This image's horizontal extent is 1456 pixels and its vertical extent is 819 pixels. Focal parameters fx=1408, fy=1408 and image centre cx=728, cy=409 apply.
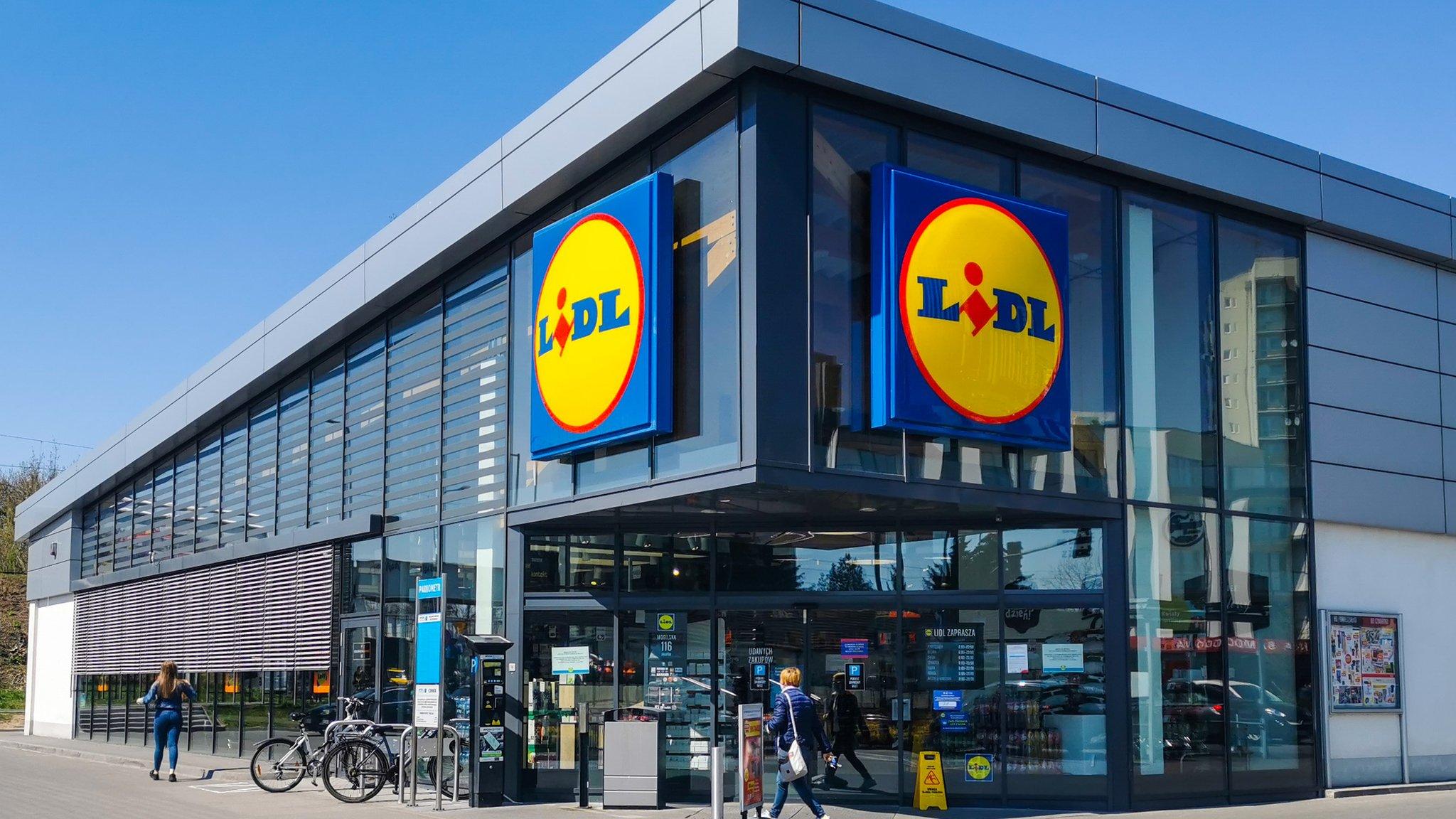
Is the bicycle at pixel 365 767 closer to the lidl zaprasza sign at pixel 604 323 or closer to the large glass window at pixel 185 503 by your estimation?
the lidl zaprasza sign at pixel 604 323

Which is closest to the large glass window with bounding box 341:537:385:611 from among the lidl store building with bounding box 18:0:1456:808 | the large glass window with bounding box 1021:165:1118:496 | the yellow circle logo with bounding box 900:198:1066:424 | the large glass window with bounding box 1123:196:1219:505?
the lidl store building with bounding box 18:0:1456:808

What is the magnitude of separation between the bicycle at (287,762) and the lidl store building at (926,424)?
57.0 inches

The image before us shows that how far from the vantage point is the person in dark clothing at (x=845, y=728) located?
1642cm

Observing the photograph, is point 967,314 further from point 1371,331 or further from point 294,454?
point 294,454

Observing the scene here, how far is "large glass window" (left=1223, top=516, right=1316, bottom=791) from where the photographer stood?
56.4 feet

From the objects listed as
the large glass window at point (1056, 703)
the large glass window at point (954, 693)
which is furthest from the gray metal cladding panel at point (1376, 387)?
the large glass window at point (954, 693)

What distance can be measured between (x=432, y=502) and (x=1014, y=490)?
27.7ft

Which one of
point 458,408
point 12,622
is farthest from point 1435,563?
point 12,622

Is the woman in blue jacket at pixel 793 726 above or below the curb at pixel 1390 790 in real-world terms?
above

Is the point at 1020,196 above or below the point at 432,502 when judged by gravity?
above

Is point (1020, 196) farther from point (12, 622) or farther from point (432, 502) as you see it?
point (12, 622)

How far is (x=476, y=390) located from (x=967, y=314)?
7128mm

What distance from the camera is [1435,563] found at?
1977cm

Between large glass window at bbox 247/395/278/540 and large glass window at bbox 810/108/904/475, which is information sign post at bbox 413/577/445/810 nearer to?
large glass window at bbox 810/108/904/475
